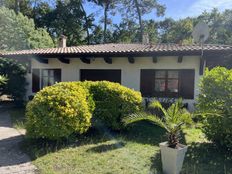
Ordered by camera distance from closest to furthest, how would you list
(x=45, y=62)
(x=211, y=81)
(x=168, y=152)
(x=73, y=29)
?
(x=168, y=152), (x=211, y=81), (x=45, y=62), (x=73, y=29)

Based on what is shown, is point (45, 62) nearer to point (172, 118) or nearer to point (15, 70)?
point (15, 70)

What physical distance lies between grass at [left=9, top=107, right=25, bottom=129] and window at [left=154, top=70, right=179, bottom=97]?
6.01 meters

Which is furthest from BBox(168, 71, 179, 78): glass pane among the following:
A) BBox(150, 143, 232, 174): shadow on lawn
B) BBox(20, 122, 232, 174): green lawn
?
BBox(150, 143, 232, 174): shadow on lawn

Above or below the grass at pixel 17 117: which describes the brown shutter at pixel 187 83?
above

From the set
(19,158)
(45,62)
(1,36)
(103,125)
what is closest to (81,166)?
(19,158)

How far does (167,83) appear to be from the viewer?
38.2 ft

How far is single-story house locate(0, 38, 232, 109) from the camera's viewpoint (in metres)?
10.8

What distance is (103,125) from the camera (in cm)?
845

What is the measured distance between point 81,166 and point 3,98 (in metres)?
12.9

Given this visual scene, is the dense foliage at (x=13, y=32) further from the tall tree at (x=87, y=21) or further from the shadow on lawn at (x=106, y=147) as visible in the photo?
the shadow on lawn at (x=106, y=147)

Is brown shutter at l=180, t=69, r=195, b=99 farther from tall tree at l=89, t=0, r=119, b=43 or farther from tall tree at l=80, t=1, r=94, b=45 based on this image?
tall tree at l=80, t=1, r=94, b=45

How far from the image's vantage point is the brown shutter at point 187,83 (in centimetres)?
1115

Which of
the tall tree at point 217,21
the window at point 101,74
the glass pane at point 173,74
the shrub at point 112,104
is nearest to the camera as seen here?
the shrub at point 112,104

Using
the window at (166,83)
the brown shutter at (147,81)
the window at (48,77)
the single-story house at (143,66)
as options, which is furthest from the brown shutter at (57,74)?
the window at (166,83)
